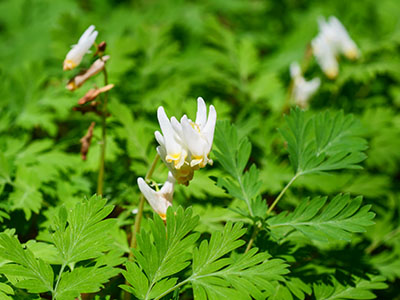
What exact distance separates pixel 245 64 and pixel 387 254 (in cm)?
152

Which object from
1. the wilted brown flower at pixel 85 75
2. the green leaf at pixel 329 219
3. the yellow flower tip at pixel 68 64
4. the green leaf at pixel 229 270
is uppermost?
the yellow flower tip at pixel 68 64

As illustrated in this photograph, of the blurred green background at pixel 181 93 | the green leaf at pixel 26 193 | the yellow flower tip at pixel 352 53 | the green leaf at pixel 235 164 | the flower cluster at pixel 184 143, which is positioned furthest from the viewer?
the yellow flower tip at pixel 352 53

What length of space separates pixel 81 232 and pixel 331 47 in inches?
86.9

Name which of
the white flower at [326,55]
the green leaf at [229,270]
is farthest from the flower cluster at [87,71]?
the white flower at [326,55]

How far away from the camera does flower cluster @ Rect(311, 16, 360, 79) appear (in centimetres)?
262

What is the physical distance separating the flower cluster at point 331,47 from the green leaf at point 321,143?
4.00 feet

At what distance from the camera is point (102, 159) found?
166 centimetres

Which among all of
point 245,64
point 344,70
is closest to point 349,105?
point 344,70

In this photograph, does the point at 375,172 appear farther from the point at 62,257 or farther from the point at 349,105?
the point at 62,257

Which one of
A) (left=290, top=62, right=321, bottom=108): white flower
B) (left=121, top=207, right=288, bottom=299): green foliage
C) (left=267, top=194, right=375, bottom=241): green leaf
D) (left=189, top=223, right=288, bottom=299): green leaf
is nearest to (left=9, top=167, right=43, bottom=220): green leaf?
(left=121, top=207, right=288, bottom=299): green foliage

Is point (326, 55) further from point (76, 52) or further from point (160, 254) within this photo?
point (160, 254)

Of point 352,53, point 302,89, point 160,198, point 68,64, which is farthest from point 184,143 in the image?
point 352,53

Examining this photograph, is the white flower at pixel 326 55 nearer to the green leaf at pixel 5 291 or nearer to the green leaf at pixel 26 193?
the green leaf at pixel 26 193

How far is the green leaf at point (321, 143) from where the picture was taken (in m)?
1.43
